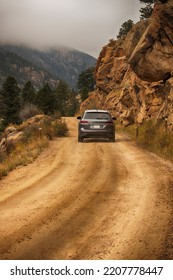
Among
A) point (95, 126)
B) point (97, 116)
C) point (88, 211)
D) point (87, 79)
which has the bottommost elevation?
point (88, 211)

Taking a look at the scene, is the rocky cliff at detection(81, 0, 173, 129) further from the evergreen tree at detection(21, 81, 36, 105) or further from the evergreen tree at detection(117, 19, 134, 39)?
the evergreen tree at detection(21, 81, 36, 105)

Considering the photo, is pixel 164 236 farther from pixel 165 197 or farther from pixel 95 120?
pixel 95 120

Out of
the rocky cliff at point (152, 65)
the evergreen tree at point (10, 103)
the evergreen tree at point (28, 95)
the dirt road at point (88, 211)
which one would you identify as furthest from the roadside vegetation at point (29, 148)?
the evergreen tree at point (28, 95)

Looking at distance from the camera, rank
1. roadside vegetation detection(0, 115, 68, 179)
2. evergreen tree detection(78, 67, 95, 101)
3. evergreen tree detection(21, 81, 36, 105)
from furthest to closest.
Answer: evergreen tree detection(78, 67, 95, 101) → evergreen tree detection(21, 81, 36, 105) → roadside vegetation detection(0, 115, 68, 179)

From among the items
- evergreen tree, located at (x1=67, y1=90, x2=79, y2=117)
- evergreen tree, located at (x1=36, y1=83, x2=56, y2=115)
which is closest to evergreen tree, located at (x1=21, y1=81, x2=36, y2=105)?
evergreen tree, located at (x1=36, y1=83, x2=56, y2=115)

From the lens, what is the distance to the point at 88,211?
7.09 m

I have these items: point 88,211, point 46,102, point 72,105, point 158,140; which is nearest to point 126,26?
point 46,102

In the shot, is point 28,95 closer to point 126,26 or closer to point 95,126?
point 126,26

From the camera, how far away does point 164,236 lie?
5754 mm

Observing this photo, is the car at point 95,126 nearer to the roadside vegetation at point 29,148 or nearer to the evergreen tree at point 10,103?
the roadside vegetation at point 29,148

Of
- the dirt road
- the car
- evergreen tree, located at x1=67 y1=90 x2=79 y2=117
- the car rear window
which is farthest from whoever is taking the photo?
evergreen tree, located at x1=67 y1=90 x2=79 y2=117

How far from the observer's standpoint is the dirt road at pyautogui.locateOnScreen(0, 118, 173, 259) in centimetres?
527

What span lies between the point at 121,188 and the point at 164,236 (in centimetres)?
311

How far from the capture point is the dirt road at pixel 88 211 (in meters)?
5.27
